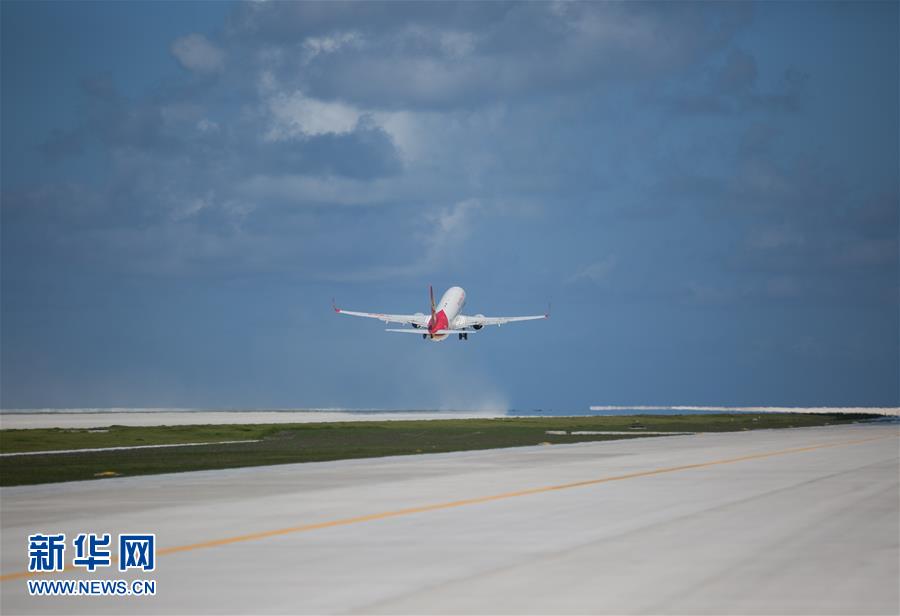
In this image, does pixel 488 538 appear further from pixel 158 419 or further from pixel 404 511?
pixel 158 419

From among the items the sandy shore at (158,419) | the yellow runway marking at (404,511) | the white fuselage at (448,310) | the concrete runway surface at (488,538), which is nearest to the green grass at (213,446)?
the concrete runway surface at (488,538)

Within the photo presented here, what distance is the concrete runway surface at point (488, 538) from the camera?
53.3 ft

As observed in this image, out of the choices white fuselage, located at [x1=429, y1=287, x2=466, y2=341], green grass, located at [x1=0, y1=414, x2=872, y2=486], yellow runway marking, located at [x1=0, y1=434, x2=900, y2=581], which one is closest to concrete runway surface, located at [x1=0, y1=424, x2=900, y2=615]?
yellow runway marking, located at [x1=0, y1=434, x2=900, y2=581]

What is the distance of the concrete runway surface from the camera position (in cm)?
1625

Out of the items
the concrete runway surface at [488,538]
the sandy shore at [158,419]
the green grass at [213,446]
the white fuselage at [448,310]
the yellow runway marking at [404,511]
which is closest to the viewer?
the concrete runway surface at [488,538]

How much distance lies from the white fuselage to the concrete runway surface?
8507 cm

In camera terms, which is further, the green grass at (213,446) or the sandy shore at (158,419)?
the sandy shore at (158,419)

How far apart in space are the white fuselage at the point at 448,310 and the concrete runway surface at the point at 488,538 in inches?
3349

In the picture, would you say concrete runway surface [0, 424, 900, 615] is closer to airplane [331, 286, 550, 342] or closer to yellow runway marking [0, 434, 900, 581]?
yellow runway marking [0, 434, 900, 581]

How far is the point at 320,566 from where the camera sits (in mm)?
19281

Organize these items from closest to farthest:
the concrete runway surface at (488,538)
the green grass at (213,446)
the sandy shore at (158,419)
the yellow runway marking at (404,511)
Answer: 1. the concrete runway surface at (488,538)
2. the yellow runway marking at (404,511)
3. the green grass at (213,446)
4. the sandy shore at (158,419)

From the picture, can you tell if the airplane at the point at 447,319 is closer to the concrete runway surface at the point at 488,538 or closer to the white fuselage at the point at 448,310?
the white fuselage at the point at 448,310

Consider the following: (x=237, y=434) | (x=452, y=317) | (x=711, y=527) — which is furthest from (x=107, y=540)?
A: (x=452, y=317)

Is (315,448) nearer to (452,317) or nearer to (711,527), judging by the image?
(711,527)
